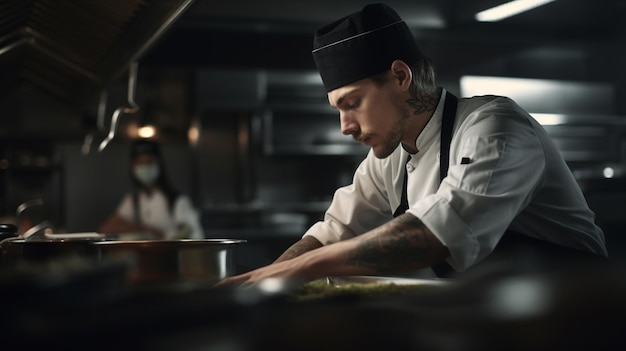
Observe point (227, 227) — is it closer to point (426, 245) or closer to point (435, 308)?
point (426, 245)

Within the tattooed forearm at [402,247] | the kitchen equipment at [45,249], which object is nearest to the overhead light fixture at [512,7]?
the tattooed forearm at [402,247]

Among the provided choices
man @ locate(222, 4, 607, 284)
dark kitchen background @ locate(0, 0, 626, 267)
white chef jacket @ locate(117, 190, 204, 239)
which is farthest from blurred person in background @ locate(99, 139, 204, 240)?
man @ locate(222, 4, 607, 284)

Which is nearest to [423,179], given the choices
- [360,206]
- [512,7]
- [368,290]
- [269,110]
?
[360,206]

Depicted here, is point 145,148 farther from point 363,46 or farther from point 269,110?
point 363,46

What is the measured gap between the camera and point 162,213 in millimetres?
5438

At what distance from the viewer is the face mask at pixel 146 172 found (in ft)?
17.5

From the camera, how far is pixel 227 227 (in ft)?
18.7

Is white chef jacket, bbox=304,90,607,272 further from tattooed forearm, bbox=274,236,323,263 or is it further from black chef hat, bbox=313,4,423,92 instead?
black chef hat, bbox=313,4,423,92

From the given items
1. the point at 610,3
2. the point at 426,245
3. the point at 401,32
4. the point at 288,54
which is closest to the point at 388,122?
the point at 401,32

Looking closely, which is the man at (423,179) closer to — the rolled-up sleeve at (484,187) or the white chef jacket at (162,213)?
the rolled-up sleeve at (484,187)

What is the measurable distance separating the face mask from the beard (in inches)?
151

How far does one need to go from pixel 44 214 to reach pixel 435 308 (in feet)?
19.3

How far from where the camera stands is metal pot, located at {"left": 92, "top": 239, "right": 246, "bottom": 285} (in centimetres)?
103

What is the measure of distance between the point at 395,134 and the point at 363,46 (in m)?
0.23
